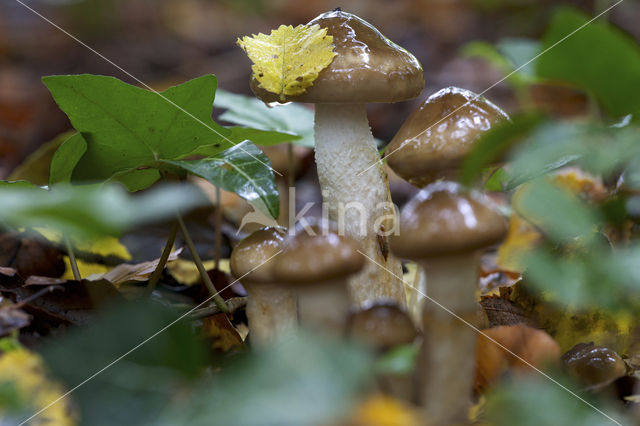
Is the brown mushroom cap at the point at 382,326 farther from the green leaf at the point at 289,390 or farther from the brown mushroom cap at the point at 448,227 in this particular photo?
the green leaf at the point at 289,390

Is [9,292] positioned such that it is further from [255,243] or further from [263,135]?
[263,135]

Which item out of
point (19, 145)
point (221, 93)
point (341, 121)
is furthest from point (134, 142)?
point (19, 145)

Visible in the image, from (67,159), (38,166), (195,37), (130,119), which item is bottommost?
(195,37)

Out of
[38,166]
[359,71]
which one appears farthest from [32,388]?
[38,166]

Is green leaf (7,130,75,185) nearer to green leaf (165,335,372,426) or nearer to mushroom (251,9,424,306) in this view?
mushroom (251,9,424,306)

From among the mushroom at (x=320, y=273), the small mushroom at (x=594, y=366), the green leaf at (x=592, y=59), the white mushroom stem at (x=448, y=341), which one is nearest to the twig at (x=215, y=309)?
the mushroom at (x=320, y=273)

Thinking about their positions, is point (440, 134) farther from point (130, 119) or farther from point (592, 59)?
point (130, 119)

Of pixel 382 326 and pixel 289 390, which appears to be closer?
pixel 289 390
